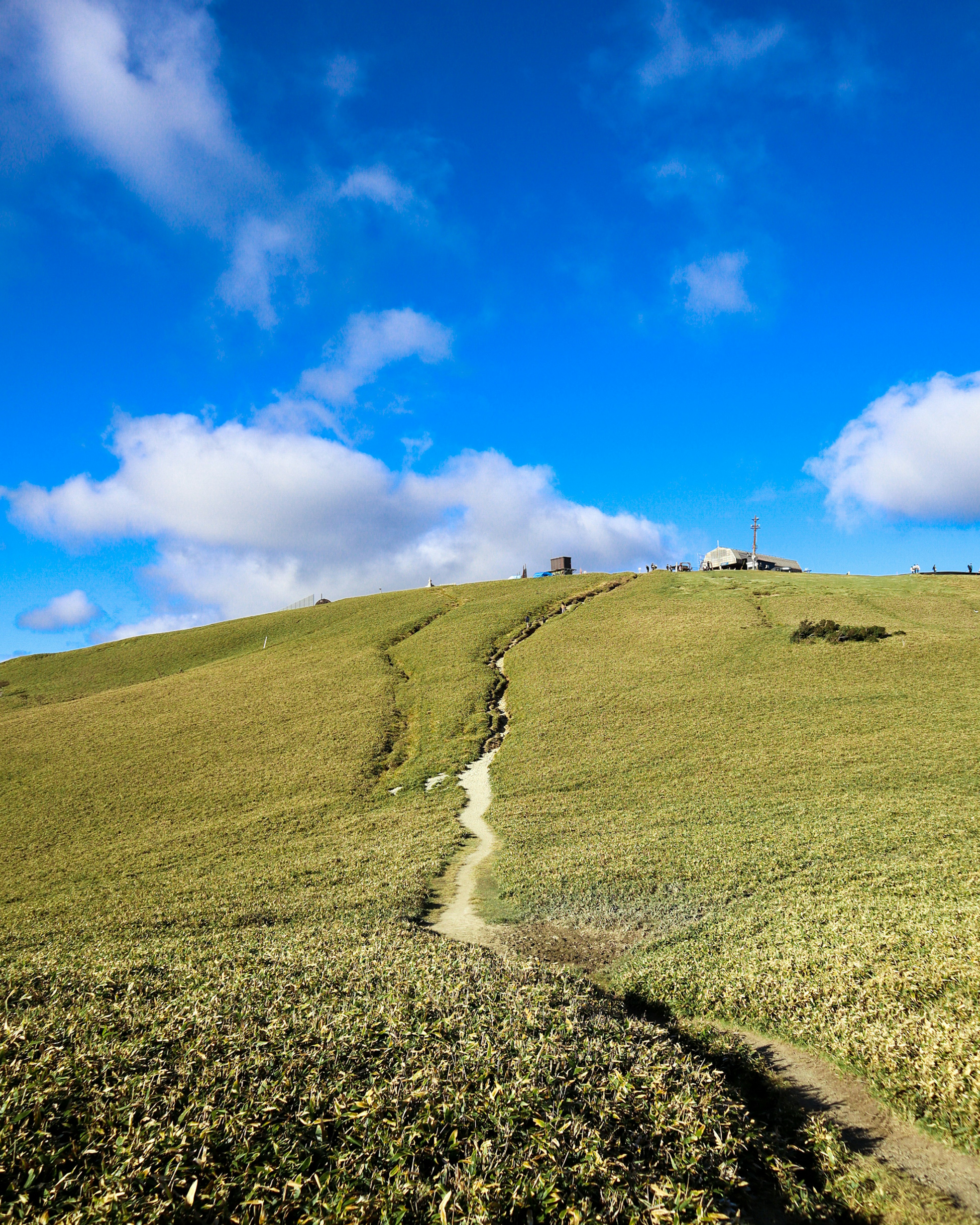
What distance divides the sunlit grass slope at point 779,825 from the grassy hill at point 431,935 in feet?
0.50

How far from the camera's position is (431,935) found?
12703 millimetres

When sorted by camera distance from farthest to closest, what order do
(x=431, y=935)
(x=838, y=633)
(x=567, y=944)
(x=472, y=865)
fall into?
(x=838, y=633) → (x=472, y=865) → (x=431, y=935) → (x=567, y=944)

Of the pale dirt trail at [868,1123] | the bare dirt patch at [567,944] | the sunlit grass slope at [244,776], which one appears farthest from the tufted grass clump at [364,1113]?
the sunlit grass slope at [244,776]

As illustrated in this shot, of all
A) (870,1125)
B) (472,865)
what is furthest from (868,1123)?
(472,865)

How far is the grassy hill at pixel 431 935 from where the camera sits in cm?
488

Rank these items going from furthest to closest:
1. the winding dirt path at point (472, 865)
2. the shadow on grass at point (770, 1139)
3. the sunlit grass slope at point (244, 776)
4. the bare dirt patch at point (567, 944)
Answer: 1. the sunlit grass slope at point (244, 776)
2. the winding dirt path at point (472, 865)
3. the bare dirt patch at point (567, 944)
4. the shadow on grass at point (770, 1139)

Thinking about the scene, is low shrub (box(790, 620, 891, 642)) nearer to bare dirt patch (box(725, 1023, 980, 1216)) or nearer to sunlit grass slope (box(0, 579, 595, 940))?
sunlit grass slope (box(0, 579, 595, 940))

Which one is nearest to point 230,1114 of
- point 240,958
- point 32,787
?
point 240,958

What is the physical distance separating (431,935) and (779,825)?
12124 mm

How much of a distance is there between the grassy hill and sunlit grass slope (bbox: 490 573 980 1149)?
15 centimetres

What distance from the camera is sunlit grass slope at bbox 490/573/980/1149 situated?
9.09m

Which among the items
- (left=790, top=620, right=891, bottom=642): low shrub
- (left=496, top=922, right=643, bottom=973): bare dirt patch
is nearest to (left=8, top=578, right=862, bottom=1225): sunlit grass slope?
(left=496, top=922, right=643, bottom=973): bare dirt patch

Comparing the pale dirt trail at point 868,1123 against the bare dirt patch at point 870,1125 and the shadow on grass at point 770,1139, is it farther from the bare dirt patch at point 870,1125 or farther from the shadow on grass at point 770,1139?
the shadow on grass at point 770,1139

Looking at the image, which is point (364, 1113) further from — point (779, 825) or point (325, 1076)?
point (779, 825)
